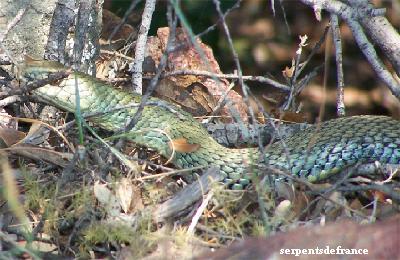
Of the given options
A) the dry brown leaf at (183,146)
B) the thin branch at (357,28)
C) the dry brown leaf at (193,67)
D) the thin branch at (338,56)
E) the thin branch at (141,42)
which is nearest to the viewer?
the thin branch at (357,28)

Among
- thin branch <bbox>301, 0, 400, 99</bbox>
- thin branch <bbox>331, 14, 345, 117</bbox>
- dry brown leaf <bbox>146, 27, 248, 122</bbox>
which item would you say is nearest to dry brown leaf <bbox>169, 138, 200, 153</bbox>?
dry brown leaf <bbox>146, 27, 248, 122</bbox>

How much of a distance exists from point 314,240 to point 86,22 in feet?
7.73

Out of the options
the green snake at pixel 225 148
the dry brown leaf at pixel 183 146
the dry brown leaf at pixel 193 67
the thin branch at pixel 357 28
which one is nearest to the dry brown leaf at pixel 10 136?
the green snake at pixel 225 148

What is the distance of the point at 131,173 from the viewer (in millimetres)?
4074

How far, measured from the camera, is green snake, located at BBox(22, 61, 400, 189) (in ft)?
14.8

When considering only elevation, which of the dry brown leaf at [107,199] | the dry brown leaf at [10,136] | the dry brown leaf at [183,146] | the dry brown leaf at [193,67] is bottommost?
the dry brown leaf at [107,199]

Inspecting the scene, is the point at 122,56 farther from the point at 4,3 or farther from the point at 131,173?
the point at 131,173

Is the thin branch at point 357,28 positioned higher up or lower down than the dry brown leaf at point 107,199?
higher up

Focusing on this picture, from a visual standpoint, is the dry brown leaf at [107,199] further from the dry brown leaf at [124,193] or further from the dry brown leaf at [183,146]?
the dry brown leaf at [183,146]

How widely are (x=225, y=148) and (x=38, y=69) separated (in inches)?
40.3

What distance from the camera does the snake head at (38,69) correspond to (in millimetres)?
4523

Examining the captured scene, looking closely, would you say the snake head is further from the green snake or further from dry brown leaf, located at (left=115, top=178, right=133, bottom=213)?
dry brown leaf, located at (left=115, top=178, right=133, bottom=213)

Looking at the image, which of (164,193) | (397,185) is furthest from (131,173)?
(397,185)

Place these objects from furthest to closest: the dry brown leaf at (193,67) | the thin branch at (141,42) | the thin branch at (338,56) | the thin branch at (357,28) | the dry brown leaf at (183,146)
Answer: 1. the dry brown leaf at (193,67)
2. the thin branch at (141,42)
3. the dry brown leaf at (183,146)
4. the thin branch at (338,56)
5. the thin branch at (357,28)
